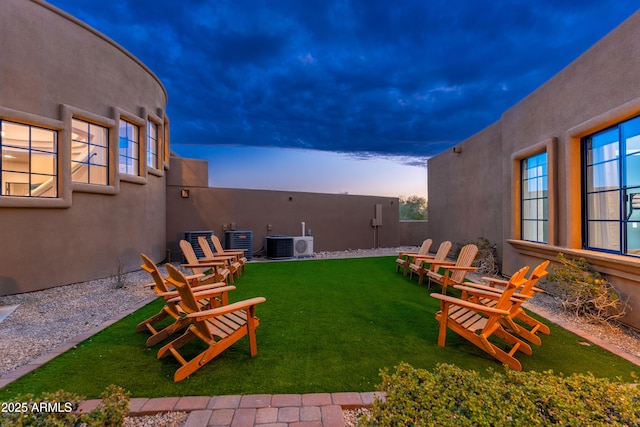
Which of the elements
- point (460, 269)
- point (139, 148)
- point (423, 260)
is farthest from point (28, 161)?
point (460, 269)

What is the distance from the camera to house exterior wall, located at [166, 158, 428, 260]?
9.73 m

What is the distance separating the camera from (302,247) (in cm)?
1020

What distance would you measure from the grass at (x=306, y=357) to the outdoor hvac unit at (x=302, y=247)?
17.7 ft

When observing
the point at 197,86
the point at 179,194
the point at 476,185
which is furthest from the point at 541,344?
the point at 197,86

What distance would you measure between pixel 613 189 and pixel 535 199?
180cm

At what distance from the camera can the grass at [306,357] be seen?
→ 2369 mm

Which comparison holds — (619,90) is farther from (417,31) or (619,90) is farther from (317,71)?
(317,71)

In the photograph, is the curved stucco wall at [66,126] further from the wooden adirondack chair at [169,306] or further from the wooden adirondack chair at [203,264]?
the wooden adirondack chair at [169,306]

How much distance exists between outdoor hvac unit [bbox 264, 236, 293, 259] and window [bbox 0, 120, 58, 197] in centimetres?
553

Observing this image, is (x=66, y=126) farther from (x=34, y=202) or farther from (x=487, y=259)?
(x=487, y=259)

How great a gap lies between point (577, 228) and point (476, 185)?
3.99 metres

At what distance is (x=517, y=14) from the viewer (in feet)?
29.6

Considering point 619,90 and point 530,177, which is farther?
point 530,177

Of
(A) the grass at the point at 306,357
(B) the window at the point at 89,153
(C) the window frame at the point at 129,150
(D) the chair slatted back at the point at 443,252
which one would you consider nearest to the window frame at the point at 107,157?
(B) the window at the point at 89,153
